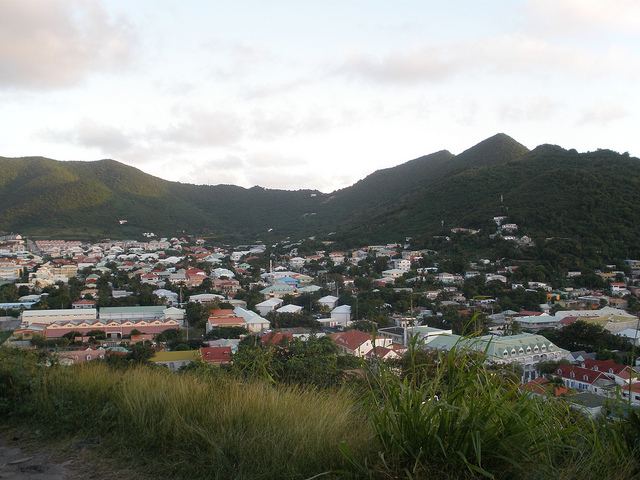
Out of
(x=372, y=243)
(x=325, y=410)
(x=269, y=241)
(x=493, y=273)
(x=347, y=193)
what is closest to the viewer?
(x=325, y=410)

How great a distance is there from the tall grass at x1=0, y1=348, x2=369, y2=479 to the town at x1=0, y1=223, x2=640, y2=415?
57 centimetres

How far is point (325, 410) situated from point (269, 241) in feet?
194

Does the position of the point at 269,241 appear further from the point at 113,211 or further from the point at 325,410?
the point at 325,410

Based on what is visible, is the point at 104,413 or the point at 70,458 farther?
the point at 104,413

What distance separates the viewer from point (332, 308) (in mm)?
22969

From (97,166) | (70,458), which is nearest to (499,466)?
(70,458)

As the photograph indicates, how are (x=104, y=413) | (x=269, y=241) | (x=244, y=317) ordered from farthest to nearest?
Result: (x=269, y=241) → (x=244, y=317) → (x=104, y=413)

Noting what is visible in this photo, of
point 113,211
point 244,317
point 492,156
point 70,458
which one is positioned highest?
point 492,156

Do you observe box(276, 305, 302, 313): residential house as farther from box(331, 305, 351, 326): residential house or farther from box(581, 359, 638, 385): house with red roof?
box(581, 359, 638, 385): house with red roof

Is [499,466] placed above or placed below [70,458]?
above

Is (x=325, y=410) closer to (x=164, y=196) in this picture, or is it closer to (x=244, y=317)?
(x=244, y=317)

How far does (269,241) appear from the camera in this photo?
60656 mm

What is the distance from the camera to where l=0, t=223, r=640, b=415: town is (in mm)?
12086

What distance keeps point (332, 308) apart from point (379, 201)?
163ft
